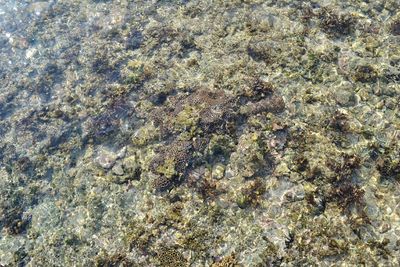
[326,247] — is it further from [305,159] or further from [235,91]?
[235,91]

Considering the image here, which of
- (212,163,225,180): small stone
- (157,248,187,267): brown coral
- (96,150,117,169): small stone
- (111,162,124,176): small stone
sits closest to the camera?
(157,248,187,267): brown coral

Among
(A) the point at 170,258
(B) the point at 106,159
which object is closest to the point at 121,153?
(B) the point at 106,159

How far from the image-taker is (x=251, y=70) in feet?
48.1

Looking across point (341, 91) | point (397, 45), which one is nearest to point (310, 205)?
point (341, 91)

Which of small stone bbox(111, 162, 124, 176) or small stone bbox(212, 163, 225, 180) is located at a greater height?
small stone bbox(212, 163, 225, 180)

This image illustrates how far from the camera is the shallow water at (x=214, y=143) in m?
10.8

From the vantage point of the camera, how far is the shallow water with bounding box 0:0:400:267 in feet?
35.5

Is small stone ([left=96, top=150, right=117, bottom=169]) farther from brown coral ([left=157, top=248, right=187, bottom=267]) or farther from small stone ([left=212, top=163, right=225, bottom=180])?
brown coral ([left=157, top=248, right=187, bottom=267])

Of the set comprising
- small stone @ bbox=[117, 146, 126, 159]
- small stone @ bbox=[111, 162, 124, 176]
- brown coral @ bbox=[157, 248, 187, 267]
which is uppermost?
small stone @ bbox=[117, 146, 126, 159]

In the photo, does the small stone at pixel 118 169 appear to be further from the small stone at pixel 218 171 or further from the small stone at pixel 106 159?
the small stone at pixel 218 171

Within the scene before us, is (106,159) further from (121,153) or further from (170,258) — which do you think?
(170,258)

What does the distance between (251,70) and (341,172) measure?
5505 mm

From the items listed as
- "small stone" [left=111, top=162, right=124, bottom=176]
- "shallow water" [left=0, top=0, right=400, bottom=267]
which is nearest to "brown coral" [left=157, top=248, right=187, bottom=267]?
"shallow water" [left=0, top=0, right=400, bottom=267]

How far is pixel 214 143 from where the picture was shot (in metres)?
12.8
